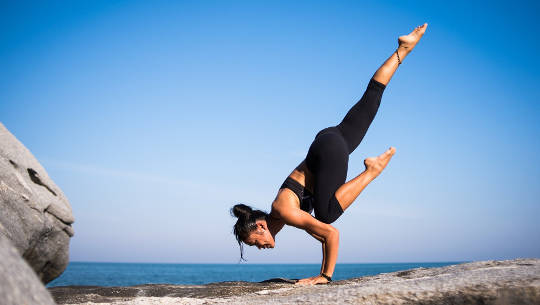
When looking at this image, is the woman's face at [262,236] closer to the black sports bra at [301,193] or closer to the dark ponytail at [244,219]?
the dark ponytail at [244,219]

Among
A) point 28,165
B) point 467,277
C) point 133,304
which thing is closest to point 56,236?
point 28,165

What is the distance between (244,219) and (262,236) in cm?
28

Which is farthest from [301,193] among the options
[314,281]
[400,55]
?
[400,55]

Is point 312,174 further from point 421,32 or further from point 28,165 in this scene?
point 28,165

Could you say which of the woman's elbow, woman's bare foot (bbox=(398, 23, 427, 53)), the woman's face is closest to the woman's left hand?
the woman's elbow

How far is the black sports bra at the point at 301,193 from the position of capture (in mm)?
4938

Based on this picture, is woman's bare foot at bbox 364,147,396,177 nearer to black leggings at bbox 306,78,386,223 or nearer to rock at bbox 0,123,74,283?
black leggings at bbox 306,78,386,223

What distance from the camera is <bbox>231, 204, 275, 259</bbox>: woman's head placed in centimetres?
486

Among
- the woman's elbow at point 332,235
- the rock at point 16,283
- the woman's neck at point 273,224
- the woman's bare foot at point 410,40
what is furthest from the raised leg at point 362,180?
the rock at point 16,283

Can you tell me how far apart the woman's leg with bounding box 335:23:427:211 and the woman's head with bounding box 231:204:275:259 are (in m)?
0.89

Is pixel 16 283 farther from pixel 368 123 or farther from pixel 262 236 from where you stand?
pixel 368 123

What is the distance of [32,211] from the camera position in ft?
17.8

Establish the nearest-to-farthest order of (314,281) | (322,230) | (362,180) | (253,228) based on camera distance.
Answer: (314,281) < (322,230) < (253,228) < (362,180)

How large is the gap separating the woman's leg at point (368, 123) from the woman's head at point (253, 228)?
89 cm
